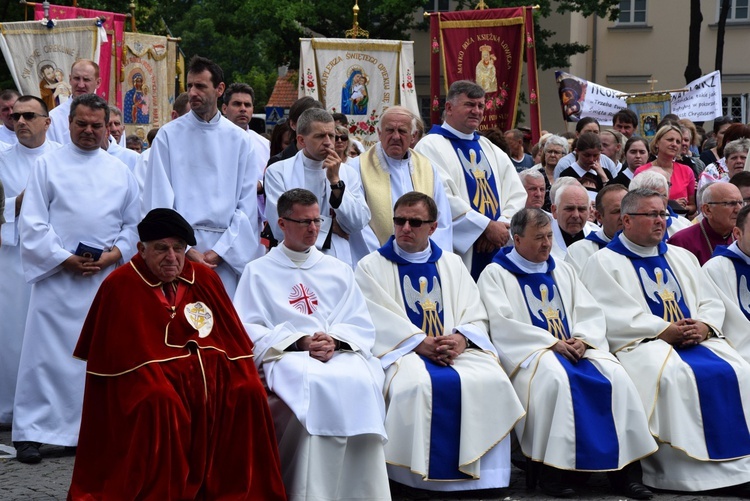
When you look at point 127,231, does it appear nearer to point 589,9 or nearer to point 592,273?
point 592,273

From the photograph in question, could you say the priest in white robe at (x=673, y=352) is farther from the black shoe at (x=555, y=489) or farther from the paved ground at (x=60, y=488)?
the black shoe at (x=555, y=489)

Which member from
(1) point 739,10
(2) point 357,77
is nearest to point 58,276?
(2) point 357,77

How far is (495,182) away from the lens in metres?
8.80

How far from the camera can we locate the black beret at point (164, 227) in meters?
6.00

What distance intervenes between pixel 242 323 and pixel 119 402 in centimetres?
88

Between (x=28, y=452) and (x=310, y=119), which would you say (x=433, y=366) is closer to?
(x=310, y=119)

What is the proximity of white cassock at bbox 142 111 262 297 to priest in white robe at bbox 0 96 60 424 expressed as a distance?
3.78 feet

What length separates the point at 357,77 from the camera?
1230 centimetres

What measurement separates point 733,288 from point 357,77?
5.60m

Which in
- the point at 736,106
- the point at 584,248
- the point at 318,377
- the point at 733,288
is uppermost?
the point at 736,106

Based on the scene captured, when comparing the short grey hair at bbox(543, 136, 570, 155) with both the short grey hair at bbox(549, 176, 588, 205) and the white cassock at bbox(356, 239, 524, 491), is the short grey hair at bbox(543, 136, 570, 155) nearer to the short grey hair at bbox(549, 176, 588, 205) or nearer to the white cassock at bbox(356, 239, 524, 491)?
the short grey hair at bbox(549, 176, 588, 205)

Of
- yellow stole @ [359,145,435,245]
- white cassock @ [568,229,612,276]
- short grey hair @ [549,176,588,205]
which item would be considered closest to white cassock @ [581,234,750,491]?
white cassock @ [568,229,612,276]

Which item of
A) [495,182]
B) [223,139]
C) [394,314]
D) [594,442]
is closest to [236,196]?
[223,139]

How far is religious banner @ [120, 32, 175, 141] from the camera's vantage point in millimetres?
15227
